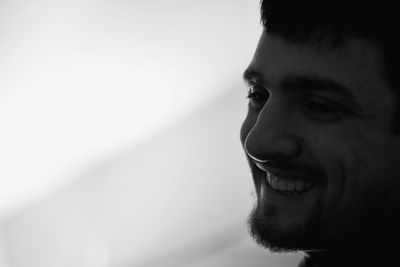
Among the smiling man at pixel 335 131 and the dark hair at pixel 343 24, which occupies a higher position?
the dark hair at pixel 343 24

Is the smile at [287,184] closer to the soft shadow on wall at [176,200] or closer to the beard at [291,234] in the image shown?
the beard at [291,234]

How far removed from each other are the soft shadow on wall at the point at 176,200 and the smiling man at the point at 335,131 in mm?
1159

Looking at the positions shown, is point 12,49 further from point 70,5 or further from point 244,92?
point 244,92

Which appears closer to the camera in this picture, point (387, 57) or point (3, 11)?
point (387, 57)

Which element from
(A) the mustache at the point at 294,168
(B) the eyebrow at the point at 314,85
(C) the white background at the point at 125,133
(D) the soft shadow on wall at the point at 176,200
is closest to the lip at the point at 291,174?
(A) the mustache at the point at 294,168

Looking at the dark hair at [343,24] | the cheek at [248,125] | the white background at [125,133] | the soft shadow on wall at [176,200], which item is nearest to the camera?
the dark hair at [343,24]

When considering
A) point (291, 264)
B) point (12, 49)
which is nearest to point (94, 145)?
point (12, 49)

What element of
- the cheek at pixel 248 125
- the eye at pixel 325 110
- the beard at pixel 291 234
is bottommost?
the beard at pixel 291 234

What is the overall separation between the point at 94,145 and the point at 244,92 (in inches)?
22.1

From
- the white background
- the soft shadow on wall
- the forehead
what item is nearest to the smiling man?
the forehead

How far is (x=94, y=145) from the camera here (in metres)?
1.76

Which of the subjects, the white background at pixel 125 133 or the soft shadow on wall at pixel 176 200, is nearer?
the white background at pixel 125 133

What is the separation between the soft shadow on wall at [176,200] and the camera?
1906 mm

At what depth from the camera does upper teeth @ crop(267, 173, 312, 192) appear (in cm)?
76
